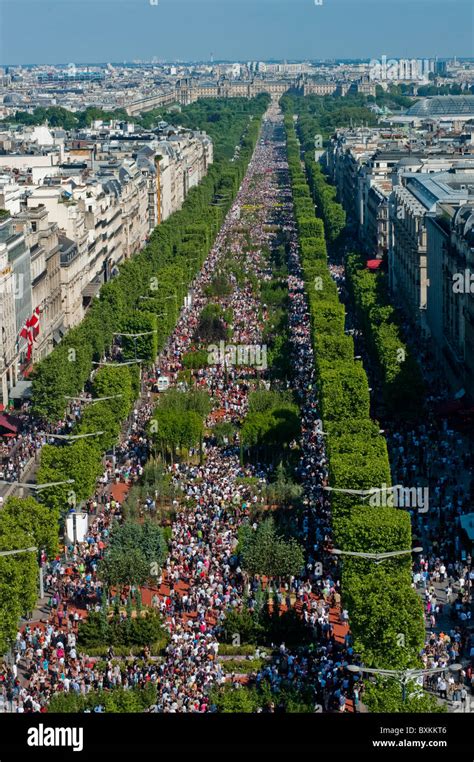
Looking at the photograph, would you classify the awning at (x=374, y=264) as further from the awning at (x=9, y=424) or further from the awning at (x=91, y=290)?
the awning at (x=9, y=424)

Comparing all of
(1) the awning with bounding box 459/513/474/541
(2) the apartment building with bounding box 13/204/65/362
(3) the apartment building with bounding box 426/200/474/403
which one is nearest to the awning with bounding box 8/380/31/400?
(2) the apartment building with bounding box 13/204/65/362

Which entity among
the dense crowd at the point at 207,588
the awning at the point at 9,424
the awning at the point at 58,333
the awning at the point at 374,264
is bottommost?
the dense crowd at the point at 207,588

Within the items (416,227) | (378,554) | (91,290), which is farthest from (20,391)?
(378,554)

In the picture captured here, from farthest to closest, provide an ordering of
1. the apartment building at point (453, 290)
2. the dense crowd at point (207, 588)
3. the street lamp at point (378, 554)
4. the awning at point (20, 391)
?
1. the awning at point (20, 391)
2. the apartment building at point (453, 290)
3. the street lamp at point (378, 554)
4. the dense crowd at point (207, 588)

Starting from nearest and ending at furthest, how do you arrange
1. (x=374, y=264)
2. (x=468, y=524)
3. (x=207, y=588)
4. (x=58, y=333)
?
(x=207, y=588) → (x=468, y=524) → (x=58, y=333) → (x=374, y=264)

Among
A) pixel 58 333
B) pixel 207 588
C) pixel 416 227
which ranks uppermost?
pixel 416 227

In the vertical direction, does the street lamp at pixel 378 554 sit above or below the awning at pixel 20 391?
below

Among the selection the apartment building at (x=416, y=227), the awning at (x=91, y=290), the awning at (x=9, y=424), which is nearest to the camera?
the awning at (x=9, y=424)

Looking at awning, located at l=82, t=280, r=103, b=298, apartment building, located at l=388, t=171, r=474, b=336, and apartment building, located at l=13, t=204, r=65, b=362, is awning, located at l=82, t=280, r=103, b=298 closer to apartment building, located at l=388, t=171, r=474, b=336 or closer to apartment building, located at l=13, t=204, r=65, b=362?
apartment building, located at l=13, t=204, r=65, b=362

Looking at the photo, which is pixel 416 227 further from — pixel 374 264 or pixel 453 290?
pixel 374 264

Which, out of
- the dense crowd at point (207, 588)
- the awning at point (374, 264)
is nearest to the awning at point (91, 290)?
the awning at point (374, 264)

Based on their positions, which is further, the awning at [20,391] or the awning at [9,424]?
the awning at [20,391]
